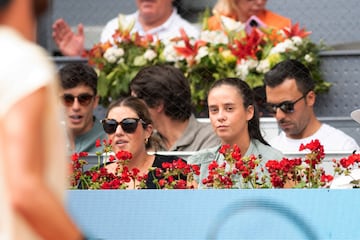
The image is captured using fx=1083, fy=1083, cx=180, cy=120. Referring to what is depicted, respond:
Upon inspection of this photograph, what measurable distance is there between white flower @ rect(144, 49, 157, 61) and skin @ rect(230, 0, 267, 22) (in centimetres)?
60

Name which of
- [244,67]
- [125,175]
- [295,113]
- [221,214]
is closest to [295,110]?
[295,113]

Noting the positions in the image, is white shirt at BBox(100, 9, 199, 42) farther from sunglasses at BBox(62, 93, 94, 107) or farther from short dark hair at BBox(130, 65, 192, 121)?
sunglasses at BBox(62, 93, 94, 107)

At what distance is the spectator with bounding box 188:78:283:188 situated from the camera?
18.1ft

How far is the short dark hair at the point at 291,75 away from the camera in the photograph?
6227 mm

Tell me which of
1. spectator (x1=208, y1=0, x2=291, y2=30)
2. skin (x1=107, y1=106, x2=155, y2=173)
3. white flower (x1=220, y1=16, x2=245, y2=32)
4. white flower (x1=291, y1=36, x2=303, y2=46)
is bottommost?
skin (x1=107, y1=106, x2=155, y2=173)

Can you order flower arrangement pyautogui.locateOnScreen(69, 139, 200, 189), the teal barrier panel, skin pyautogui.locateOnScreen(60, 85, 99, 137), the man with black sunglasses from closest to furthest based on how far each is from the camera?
1. the teal barrier panel
2. flower arrangement pyautogui.locateOnScreen(69, 139, 200, 189)
3. the man with black sunglasses
4. skin pyautogui.locateOnScreen(60, 85, 99, 137)

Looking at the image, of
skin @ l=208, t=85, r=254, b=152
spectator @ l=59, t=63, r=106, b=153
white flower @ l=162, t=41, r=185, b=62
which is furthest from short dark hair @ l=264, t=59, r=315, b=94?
spectator @ l=59, t=63, r=106, b=153

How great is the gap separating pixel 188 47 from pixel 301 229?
2.64 metres

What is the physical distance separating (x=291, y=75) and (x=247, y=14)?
0.92m

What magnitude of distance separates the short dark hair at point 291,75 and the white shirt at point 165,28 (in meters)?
0.98

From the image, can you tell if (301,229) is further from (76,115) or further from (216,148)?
(76,115)

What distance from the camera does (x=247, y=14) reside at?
7020 millimetres

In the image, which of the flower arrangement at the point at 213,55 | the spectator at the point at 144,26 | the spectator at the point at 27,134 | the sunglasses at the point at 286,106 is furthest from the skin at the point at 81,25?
the spectator at the point at 27,134

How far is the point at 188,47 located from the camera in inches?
272
